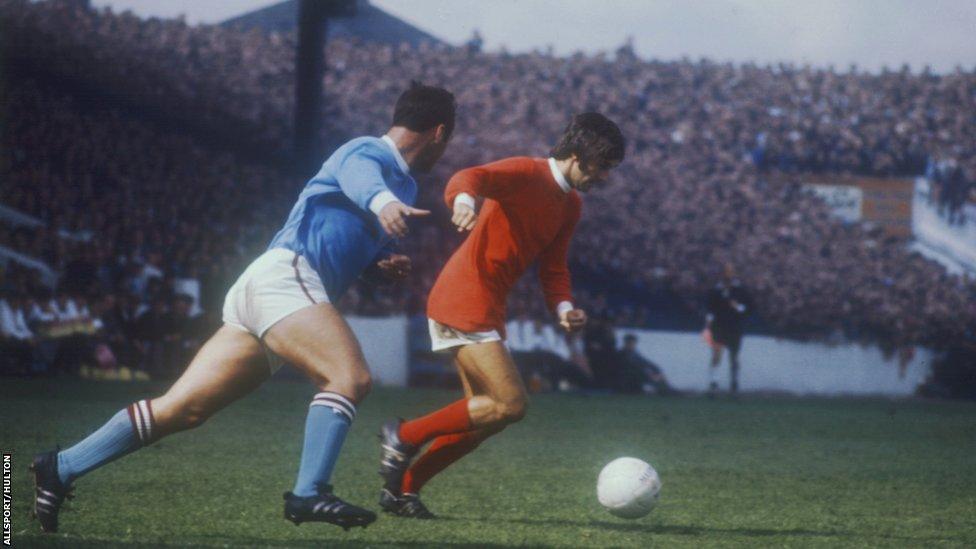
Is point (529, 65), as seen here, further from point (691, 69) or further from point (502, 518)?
point (502, 518)

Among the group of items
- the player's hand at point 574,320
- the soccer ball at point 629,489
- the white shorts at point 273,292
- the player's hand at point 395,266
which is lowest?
the soccer ball at point 629,489

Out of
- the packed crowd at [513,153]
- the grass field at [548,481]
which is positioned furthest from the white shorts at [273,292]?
the packed crowd at [513,153]

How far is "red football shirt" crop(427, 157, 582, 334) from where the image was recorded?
6.38 m

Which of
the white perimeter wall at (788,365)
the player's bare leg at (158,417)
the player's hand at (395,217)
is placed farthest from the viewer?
the white perimeter wall at (788,365)

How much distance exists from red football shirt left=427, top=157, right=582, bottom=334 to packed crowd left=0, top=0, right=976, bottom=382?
11.6m

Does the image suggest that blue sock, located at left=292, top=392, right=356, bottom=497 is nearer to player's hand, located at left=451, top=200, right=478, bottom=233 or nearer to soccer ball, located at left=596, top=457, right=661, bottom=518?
player's hand, located at left=451, top=200, right=478, bottom=233

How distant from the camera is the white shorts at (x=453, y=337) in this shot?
638 centimetres

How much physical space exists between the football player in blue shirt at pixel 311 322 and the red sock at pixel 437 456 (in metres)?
1.32

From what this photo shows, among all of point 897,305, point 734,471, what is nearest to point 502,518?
point 734,471

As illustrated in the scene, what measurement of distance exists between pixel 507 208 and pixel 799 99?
99.4 ft

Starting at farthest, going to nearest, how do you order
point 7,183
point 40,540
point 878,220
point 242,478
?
point 878,220 → point 7,183 → point 242,478 → point 40,540

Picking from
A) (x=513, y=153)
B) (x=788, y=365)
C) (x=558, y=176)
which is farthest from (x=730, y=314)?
(x=558, y=176)

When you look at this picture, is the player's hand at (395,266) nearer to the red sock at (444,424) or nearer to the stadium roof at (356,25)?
the red sock at (444,424)

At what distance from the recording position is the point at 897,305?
27562 mm
